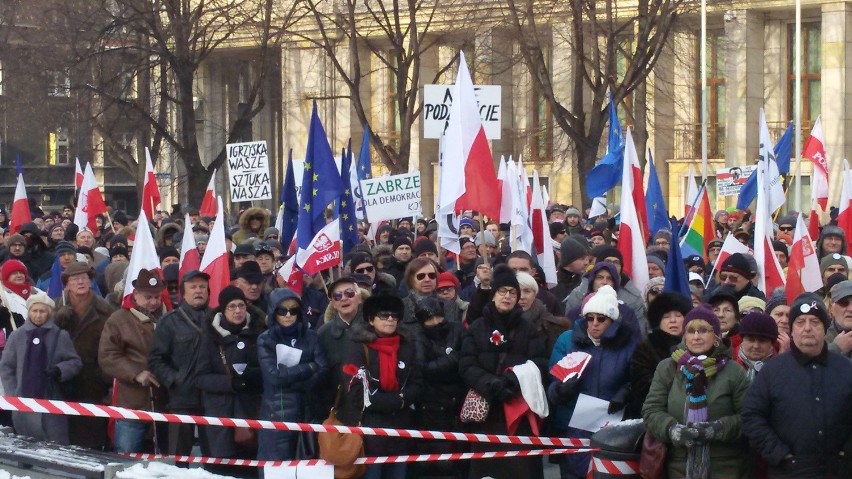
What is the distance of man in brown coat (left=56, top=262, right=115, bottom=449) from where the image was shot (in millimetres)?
10430

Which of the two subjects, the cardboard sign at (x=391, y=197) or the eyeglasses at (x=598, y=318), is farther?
the cardboard sign at (x=391, y=197)

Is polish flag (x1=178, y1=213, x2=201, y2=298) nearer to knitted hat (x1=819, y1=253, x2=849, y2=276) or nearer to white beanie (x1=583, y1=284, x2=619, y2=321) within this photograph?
white beanie (x1=583, y1=284, x2=619, y2=321)

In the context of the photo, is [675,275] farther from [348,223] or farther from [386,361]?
[348,223]

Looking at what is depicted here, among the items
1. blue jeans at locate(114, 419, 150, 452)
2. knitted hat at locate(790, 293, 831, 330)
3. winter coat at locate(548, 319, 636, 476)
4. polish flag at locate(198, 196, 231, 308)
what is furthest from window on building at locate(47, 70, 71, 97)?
knitted hat at locate(790, 293, 831, 330)

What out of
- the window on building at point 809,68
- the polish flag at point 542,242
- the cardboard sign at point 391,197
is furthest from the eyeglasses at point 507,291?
the window on building at point 809,68

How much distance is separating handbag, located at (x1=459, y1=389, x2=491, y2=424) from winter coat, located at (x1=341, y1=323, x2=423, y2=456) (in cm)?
31

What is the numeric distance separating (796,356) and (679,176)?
3427 centimetres

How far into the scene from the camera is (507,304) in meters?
9.07

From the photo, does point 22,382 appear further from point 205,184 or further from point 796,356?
point 205,184

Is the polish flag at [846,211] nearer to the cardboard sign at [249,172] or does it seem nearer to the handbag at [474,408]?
the cardboard sign at [249,172]

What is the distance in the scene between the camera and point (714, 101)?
136ft

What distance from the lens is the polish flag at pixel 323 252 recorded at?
11.9 m

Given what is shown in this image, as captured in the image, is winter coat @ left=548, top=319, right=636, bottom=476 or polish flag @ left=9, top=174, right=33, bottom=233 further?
polish flag @ left=9, top=174, right=33, bottom=233

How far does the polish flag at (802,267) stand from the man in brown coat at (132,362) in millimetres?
4844
